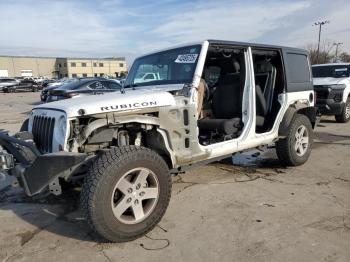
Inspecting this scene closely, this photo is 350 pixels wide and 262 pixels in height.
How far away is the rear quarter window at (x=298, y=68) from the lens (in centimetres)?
583

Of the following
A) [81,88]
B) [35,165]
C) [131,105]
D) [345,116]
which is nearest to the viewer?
[35,165]

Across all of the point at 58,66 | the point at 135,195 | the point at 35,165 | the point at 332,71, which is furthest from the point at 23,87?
the point at 58,66

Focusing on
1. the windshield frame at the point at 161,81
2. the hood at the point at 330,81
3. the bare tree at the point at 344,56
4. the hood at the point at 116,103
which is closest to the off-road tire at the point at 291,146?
the windshield frame at the point at 161,81

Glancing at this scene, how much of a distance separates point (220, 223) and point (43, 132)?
85.2 inches

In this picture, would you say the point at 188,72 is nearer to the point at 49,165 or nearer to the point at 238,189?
the point at 238,189

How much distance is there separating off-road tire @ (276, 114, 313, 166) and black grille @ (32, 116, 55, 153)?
3.64m

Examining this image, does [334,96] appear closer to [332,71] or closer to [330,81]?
[330,81]

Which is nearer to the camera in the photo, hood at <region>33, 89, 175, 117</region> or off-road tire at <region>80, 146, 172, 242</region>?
off-road tire at <region>80, 146, 172, 242</region>

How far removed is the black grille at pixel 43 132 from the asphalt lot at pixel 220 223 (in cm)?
89

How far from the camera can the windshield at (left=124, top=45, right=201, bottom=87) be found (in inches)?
178

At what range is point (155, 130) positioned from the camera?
13.2 feet

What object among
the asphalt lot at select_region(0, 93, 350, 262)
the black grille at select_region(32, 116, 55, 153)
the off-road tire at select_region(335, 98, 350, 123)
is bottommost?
the asphalt lot at select_region(0, 93, 350, 262)

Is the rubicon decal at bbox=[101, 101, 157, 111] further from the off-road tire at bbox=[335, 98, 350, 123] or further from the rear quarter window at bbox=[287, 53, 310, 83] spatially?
the off-road tire at bbox=[335, 98, 350, 123]

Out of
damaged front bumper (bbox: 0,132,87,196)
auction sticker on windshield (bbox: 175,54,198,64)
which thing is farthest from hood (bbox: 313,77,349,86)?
damaged front bumper (bbox: 0,132,87,196)
